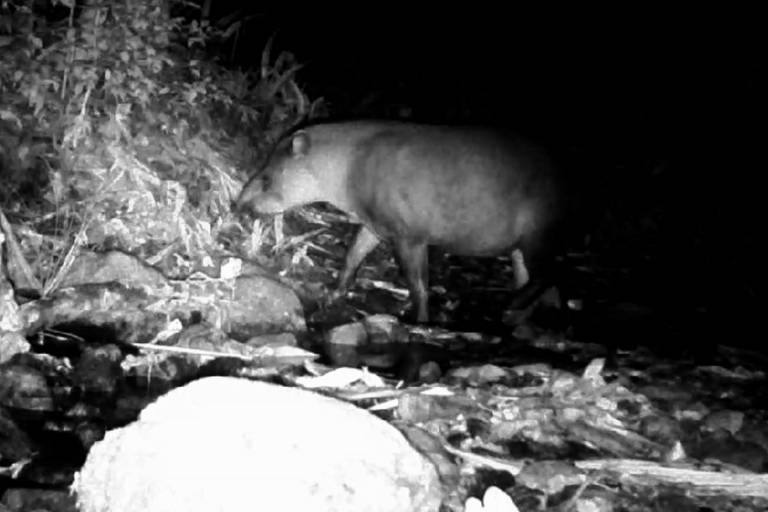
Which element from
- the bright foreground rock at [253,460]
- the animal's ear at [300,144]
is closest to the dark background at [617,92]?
the animal's ear at [300,144]

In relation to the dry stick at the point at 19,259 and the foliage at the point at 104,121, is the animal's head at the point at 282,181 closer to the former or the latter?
the foliage at the point at 104,121

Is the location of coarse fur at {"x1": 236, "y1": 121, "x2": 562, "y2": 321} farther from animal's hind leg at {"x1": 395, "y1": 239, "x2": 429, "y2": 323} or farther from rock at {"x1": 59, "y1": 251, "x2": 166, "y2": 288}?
rock at {"x1": 59, "y1": 251, "x2": 166, "y2": 288}

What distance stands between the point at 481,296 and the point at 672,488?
3764mm

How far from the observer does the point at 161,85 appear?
8.15 m

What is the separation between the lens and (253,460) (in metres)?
3.77

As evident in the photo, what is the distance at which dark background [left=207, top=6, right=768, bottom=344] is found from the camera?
10.7 m

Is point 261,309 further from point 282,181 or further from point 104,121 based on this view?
point 104,121

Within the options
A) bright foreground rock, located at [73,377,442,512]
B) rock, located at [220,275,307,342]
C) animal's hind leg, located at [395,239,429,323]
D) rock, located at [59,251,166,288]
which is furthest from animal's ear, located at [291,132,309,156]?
bright foreground rock, located at [73,377,442,512]

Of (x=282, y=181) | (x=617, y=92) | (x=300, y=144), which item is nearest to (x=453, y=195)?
(x=300, y=144)

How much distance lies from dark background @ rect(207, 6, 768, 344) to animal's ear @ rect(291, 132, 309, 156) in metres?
2.69

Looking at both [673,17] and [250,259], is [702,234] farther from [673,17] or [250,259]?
[673,17]

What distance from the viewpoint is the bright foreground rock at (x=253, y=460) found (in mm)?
3678

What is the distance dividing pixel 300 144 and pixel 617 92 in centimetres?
949

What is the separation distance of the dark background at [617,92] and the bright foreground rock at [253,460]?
15.4ft
